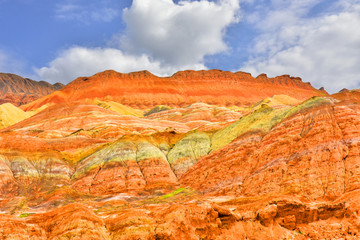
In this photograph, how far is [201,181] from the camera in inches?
1538

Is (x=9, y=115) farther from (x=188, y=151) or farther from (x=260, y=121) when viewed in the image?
(x=260, y=121)

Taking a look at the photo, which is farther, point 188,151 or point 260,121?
point 188,151

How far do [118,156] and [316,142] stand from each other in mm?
32346

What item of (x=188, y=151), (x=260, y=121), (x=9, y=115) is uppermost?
(x=9, y=115)

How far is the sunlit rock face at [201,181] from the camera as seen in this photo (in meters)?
20.5

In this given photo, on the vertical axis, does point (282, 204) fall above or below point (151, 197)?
above

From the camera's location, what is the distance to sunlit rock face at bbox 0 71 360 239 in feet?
67.3

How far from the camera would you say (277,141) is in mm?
35000

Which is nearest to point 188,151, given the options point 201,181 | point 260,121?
point 201,181

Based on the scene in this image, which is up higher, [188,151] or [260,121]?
[260,121]

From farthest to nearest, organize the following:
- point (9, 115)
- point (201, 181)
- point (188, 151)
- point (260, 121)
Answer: point (9, 115), point (188, 151), point (260, 121), point (201, 181)

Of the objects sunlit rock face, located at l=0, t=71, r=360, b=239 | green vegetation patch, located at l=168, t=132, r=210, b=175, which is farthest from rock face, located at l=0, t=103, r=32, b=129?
green vegetation patch, located at l=168, t=132, r=210, b=175

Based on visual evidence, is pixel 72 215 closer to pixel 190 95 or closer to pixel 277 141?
pixel 277 141

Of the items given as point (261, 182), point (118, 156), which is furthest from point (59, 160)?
point (261, 182)
